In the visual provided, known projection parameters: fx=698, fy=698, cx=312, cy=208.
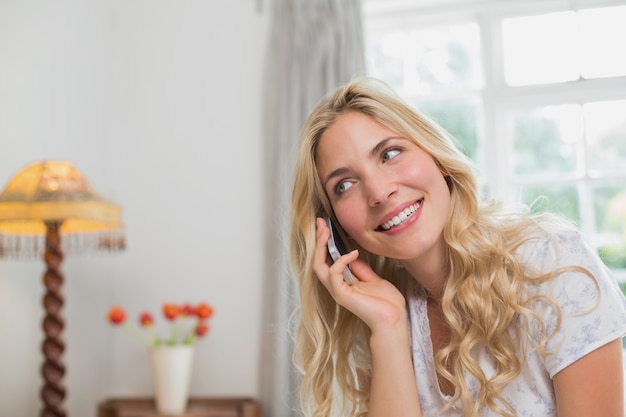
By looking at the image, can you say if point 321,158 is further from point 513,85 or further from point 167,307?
point 513,85

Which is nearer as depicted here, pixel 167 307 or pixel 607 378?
pixel 607 378

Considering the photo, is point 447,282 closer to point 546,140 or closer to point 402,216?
point 402,216

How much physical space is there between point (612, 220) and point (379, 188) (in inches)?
88.8

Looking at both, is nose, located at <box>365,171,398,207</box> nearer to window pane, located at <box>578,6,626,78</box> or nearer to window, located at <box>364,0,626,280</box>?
window, located at <box>364,0,626,280</box>

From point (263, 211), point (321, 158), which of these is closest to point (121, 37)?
point (263, 211)

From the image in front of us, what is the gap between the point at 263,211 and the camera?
353 cm

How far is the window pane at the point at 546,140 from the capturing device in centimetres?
343

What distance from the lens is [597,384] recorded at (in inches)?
52.8

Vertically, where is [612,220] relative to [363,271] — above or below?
above

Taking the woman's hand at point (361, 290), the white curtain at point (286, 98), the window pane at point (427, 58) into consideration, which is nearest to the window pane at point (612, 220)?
the window pane at point (427, 58)

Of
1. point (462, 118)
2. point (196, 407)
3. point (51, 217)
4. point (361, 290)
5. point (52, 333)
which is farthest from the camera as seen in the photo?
point (462, 118)

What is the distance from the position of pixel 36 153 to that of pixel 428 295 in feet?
6.86

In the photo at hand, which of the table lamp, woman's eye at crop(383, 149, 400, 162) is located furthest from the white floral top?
the table lamp

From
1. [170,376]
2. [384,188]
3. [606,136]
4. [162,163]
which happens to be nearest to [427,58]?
[606,136]
